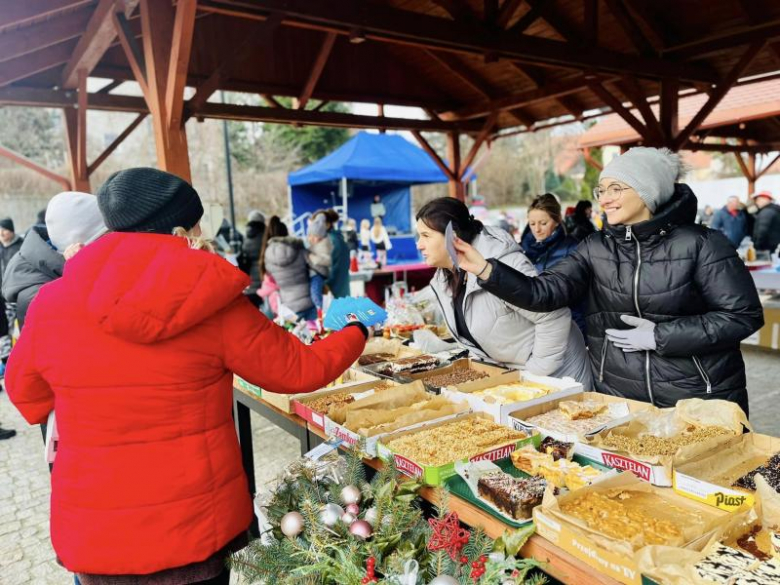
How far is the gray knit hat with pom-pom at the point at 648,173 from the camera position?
6.17 ft

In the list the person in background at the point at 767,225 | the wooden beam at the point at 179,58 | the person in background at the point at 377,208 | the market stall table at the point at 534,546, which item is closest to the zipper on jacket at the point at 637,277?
the market stall table at the point at 534,546

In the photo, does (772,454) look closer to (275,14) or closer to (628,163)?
(628,163)

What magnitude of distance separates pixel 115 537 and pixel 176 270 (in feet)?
2.03

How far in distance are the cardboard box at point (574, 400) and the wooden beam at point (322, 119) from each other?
5.27m

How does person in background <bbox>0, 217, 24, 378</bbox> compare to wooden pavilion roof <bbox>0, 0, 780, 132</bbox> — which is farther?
person in background <bbox>0, 217, 24, 378</bbox>

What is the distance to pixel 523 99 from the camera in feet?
27.0

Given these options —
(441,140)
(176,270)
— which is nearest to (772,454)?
(176,270)

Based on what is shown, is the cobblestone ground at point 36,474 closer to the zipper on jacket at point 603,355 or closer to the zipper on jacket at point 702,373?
the zipper on jacket at point 603,355

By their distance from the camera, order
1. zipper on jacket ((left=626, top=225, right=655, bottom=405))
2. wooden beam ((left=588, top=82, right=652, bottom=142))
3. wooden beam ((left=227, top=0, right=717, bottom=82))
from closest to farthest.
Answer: zipper on jacket ((left=626, top=225, right=655, bottom=405)) < wooden beam ((left=227, top=0, right=717, bottom=82)) < wooden beam ((left=588, top=82, right=652, bottom=142))

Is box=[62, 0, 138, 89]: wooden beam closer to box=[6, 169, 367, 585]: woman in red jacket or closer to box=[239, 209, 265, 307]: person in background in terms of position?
box=[239, 209, 265, 307]: person in background

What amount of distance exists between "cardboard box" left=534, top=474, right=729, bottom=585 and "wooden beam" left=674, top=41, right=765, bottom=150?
6368 mm

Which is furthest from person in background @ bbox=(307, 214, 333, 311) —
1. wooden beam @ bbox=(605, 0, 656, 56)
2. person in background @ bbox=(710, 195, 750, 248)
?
person in background @ bbox=(710, 195, 750, 248)

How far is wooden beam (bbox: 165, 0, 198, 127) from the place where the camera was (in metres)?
3.87

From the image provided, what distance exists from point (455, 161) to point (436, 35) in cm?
509
